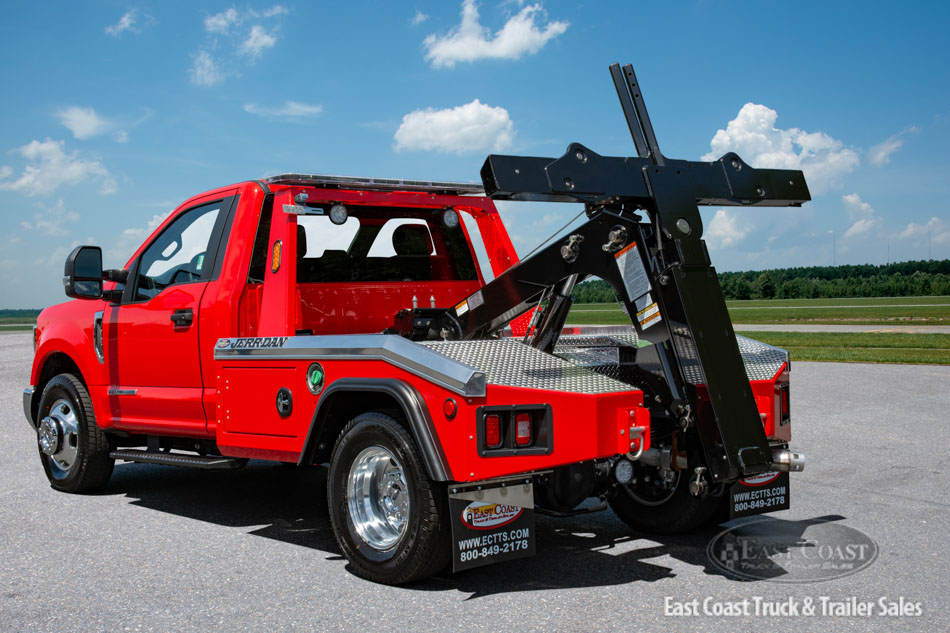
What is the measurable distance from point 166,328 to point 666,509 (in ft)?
11.7

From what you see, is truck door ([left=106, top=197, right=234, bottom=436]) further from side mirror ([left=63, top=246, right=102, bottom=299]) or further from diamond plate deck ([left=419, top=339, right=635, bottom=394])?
diamond plate deck ([left=419, top=339, right=635, bottom=394])

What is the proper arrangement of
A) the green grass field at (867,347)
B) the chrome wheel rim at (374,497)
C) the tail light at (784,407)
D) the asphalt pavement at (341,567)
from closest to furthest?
the asphalt pavement at (341,567)
the chrome wheel rim at (374,497)
the tail light at (784,407)
the green grass field at (867,347)

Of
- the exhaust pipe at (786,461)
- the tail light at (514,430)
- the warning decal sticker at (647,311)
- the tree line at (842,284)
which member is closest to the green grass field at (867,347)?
the exhaust pipe at (786,461)

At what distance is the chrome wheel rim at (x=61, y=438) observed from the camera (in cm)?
721

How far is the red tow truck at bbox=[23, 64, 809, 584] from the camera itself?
435 centimetres

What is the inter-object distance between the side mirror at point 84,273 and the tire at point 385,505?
2.79 meters

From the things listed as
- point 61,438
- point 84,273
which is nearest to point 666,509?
point 84,273

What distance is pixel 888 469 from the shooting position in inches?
301

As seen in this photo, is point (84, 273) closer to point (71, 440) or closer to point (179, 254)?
point (179, 254)

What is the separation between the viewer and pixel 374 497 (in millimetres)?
A: 4824

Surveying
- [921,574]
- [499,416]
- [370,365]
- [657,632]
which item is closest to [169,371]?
[370,365]

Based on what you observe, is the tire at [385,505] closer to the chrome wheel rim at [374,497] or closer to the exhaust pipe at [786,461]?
the chrome wheel rim at [374,497]

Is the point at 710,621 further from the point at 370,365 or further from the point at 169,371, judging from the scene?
the point at 169,371

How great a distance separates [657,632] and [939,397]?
9948mm
